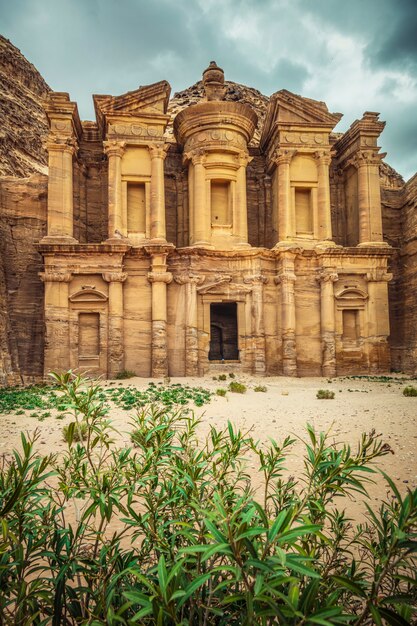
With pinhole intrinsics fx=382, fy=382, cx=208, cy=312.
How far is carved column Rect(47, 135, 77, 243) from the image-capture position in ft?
60.7

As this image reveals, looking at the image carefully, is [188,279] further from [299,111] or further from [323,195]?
[299,111]

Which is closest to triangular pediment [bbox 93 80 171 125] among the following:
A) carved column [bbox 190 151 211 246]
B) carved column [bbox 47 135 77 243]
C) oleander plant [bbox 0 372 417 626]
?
carved column [bbox 47 135 77 243]

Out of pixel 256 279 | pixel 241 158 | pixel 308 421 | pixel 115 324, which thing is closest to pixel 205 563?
pixel 308 421

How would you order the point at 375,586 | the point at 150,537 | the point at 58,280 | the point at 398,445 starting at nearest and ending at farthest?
the point at 375,586 → the point at 150,537 → the point at 398,445 → the point at 58,280

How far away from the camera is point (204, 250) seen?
61.6ft

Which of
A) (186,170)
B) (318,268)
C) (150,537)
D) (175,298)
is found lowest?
(150,537)

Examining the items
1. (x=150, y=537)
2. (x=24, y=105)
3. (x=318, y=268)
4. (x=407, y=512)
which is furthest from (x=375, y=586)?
(x=24, y=105)

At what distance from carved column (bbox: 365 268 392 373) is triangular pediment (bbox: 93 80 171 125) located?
14.1 meters

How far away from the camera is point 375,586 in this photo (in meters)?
1.64

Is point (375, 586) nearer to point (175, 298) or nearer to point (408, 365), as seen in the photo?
point (175, 298)

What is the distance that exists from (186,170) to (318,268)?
9502 mm

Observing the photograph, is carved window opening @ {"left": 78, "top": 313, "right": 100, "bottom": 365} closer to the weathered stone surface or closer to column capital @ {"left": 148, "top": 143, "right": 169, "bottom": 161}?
column capital @ {"left": 148, "top": 143, "right": 169, "bottom": 161}

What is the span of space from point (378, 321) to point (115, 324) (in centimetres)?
1338

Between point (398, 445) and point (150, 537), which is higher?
point (150, 537)
